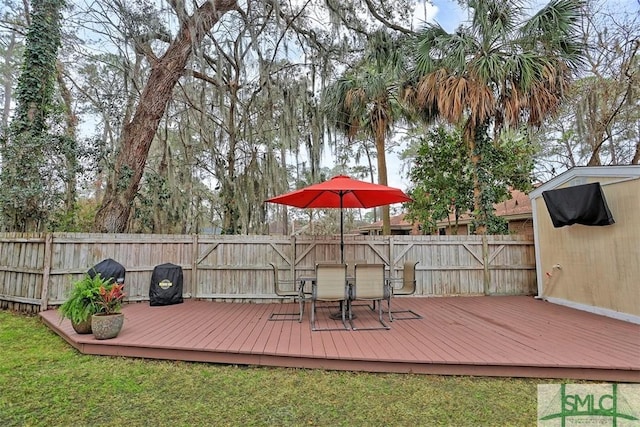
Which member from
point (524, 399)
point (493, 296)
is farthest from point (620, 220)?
point (524, 399)

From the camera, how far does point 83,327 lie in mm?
3449

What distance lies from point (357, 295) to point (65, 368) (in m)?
3.00

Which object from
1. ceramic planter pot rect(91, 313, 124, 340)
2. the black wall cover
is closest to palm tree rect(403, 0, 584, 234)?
the black wall cover

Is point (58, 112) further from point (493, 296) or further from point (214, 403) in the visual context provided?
point (493, 296)

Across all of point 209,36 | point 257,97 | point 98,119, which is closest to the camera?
point 209,36

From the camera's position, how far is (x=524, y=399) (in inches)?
91.7

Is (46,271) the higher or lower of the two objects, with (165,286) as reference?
higher

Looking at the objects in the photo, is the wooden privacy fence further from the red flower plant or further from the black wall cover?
the red flower plant

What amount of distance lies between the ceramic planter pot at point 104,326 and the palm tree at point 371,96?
19.4 ft

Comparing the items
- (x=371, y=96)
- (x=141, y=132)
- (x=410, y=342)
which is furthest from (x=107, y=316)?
(x=371, y=96)

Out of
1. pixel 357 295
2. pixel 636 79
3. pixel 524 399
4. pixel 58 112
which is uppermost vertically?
pixel 636 79

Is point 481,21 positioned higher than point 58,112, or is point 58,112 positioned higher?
point 481,21

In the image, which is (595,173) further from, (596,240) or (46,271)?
(46,271)

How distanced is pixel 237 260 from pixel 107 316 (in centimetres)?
253
